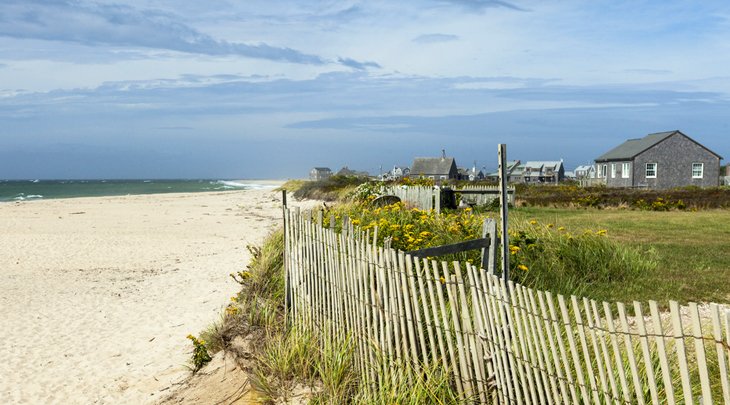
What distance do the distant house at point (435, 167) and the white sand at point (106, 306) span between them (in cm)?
6205

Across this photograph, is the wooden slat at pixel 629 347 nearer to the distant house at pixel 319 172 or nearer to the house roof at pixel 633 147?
the house roof at pixel 633 147

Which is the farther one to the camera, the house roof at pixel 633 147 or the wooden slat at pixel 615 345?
the house roof at pixel 633 147

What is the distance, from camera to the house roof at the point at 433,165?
83.8m

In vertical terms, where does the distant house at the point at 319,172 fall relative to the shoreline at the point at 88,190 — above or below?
above

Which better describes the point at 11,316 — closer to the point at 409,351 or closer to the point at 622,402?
the point at 409,351

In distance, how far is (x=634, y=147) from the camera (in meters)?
53.2

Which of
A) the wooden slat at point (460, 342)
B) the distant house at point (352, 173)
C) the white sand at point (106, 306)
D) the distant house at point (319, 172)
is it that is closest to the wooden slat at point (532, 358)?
the wooden slat at point (460, 342)

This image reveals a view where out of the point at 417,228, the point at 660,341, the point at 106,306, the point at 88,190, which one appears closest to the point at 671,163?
the point at 417,228

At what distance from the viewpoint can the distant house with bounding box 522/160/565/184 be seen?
10075cm

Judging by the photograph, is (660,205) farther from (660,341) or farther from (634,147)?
(634,147)

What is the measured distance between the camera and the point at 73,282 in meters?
14.0

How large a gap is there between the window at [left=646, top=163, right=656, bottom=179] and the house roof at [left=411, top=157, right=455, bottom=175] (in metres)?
34.7

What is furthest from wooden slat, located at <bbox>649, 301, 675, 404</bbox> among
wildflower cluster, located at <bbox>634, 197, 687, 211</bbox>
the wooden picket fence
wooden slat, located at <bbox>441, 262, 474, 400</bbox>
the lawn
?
wildflower cluster, located at <bbox>634, 197, 687, 211</bbox>

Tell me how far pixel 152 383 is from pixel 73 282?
25.0ft
